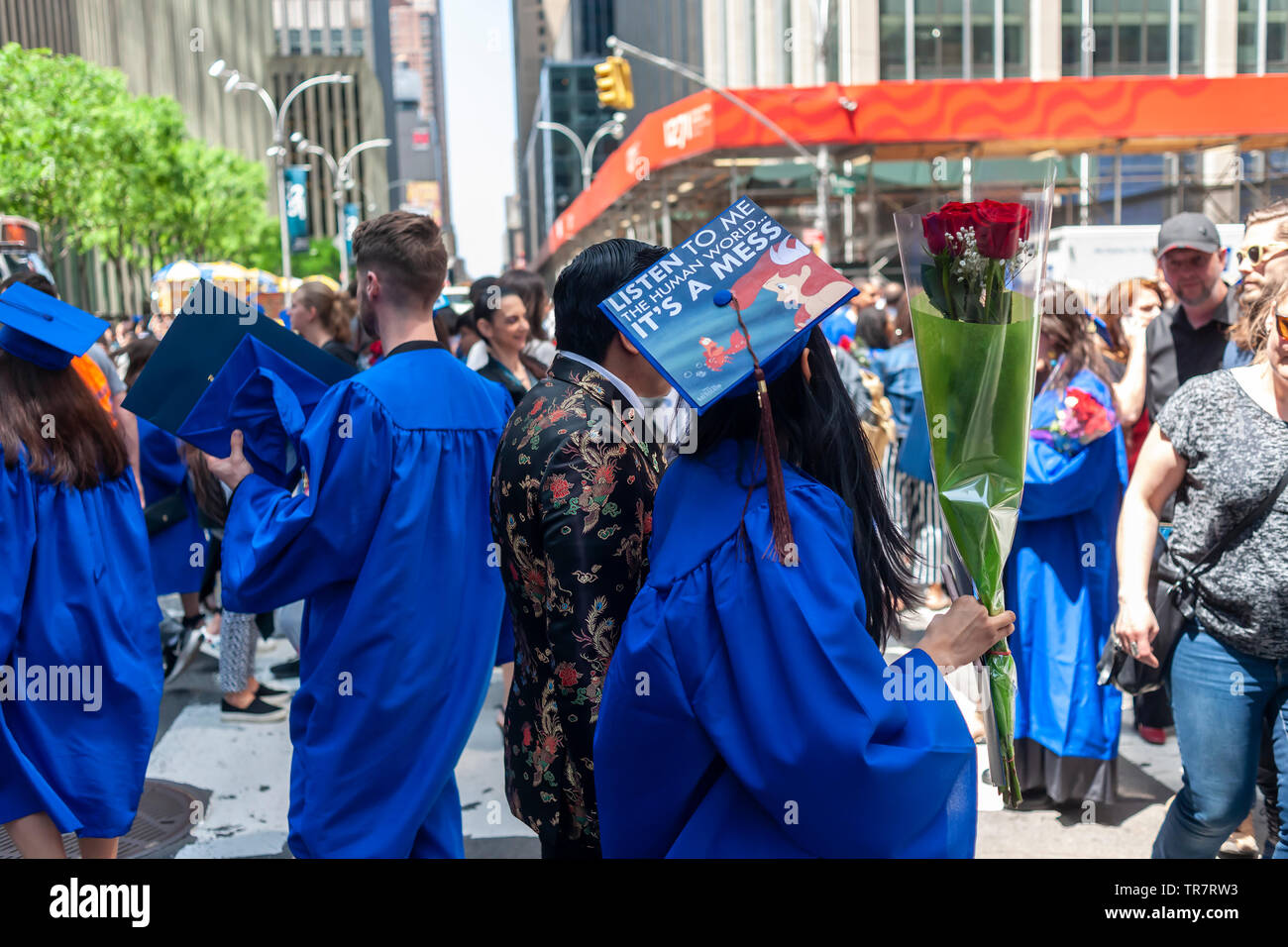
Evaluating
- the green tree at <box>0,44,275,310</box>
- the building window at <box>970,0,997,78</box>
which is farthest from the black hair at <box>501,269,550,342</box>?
the building window at <box>970,0,997,78</box>

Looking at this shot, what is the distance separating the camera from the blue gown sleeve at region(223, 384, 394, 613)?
129 inches

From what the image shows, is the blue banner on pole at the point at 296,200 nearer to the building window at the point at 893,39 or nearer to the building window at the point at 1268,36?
the building window at the point at 893,39

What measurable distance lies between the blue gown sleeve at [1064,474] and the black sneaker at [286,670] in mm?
4685

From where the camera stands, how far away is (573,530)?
2662 millimetres

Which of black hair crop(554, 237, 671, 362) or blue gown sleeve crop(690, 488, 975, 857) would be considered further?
black hair crop(554, 237, 671, 362)

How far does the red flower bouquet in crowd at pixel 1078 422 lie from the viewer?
16.1 feet

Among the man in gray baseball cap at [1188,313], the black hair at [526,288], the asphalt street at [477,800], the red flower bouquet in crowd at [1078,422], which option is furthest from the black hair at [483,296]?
the man in gray baseball cap at [1188,313]

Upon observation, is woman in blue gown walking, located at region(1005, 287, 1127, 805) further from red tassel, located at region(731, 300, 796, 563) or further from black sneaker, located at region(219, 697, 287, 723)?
black sneaker, located at region(219, 697, 287, 723)

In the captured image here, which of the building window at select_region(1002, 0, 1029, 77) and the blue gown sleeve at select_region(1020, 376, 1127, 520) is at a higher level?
the building window at select_region(1002, 0, 1029, 77)

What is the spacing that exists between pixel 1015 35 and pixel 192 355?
38634 mm

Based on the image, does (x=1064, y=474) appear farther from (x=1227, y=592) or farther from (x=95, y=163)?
(x=95, y=163)

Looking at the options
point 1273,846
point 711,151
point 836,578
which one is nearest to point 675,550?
point 836,578

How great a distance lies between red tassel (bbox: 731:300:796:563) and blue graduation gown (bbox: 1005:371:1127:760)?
3383 mm

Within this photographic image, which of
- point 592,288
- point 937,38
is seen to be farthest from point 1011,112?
point 592,288
